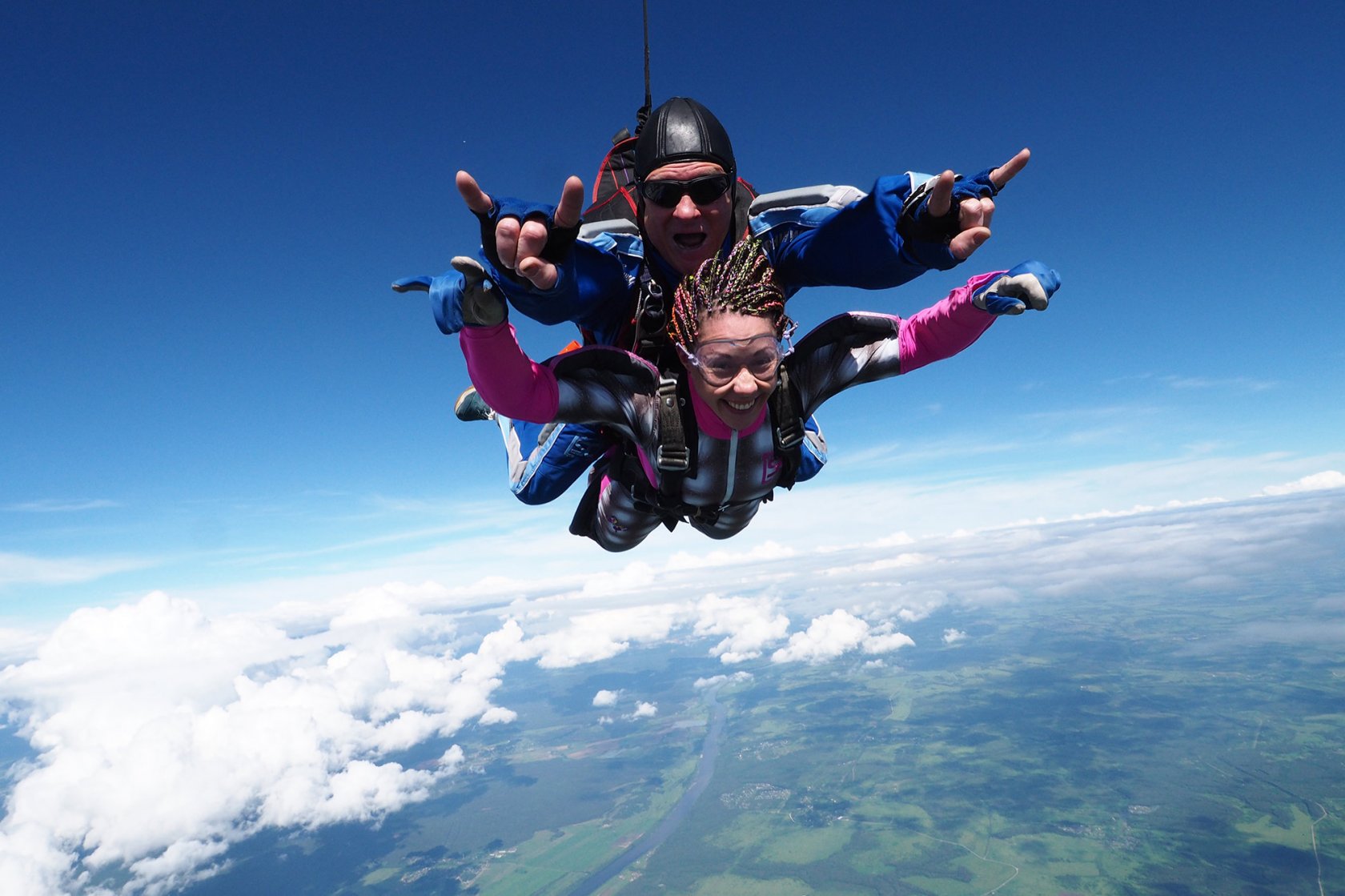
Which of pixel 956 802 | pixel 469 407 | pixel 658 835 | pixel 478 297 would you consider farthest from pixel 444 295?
pixel 956 802

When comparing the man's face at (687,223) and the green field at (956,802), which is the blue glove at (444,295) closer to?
the man's face at (687,223)

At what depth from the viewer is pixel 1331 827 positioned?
3725 inches

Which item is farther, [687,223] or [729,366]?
[687,223]

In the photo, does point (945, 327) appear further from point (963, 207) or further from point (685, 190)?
point (685, 190)

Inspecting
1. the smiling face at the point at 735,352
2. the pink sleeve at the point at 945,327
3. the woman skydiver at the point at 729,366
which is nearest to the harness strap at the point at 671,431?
the woman skydiver at the point at 729,366

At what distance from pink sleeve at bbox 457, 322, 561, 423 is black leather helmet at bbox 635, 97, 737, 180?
110 centimetres

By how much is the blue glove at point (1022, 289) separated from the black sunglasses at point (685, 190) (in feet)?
3.96

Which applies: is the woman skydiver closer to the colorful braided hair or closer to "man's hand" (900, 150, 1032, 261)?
the colorful braided hair

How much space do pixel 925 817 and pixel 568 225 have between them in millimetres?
148721

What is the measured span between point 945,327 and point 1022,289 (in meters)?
0.51

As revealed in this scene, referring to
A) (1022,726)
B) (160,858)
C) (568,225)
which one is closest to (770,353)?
(568,225)

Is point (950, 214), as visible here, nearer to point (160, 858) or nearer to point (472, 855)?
point (472, 855)

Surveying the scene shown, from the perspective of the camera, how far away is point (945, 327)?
8.79ft

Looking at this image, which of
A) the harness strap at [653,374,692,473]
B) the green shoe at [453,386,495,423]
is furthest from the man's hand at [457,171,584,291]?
the green shoe at [453,386,495,423]
